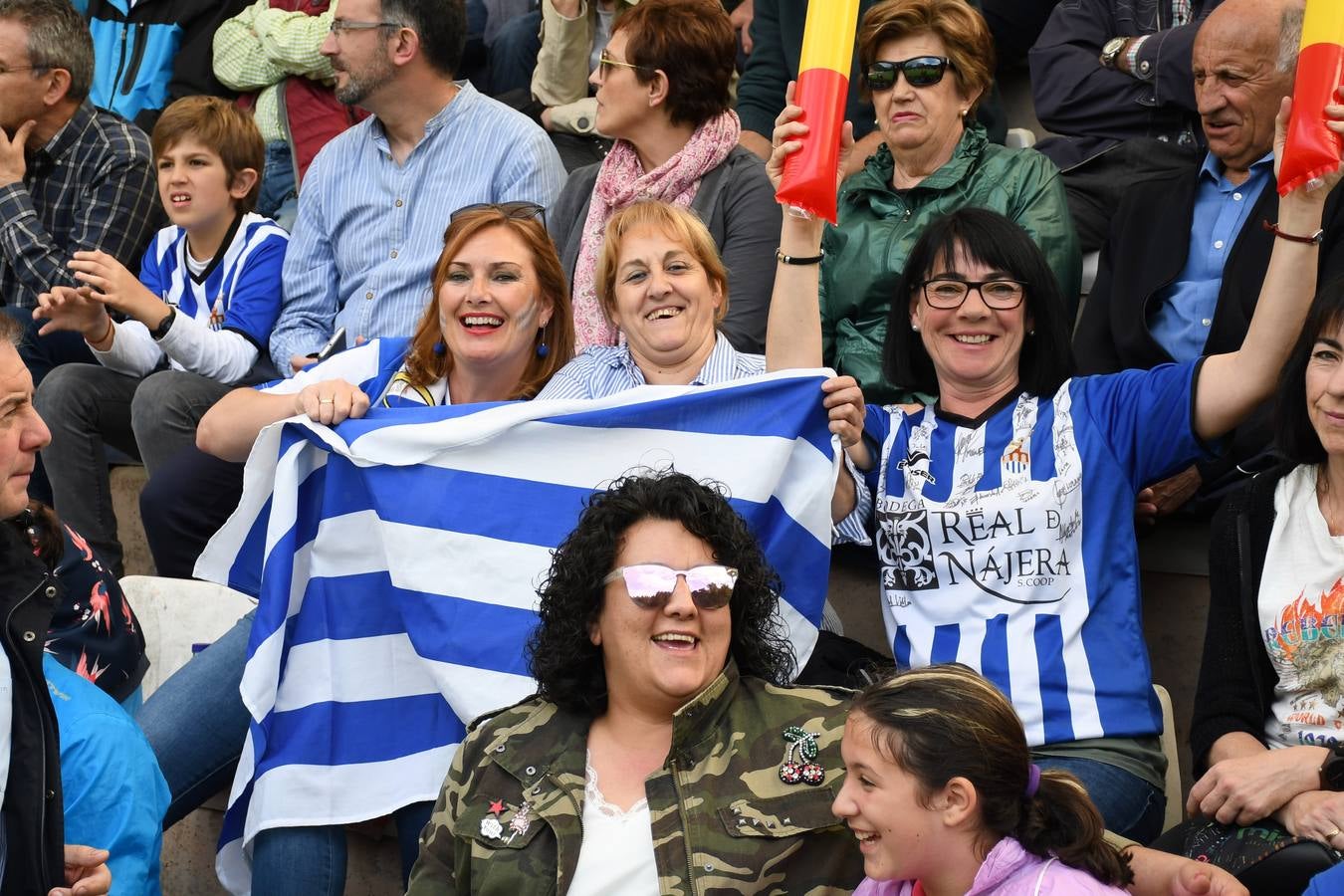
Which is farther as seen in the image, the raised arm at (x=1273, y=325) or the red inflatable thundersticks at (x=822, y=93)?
the red inflatable thundersticks at (x=822, y=93)

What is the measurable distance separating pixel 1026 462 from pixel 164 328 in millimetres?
3040

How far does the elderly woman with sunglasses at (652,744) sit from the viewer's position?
3006mm

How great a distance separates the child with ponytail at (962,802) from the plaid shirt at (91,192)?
4453 millimetres

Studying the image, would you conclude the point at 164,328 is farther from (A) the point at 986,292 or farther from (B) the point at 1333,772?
(B) the point at 1333,772

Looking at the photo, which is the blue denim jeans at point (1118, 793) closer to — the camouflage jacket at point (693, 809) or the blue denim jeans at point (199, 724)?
the camouflage jacket at point (693, 809)

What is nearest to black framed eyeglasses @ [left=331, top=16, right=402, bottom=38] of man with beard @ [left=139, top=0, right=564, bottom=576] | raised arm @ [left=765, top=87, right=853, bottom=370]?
man with beard @ [left=139, top=0, right=564, bottom=576]

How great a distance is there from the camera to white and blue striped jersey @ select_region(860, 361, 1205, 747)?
3471 mm

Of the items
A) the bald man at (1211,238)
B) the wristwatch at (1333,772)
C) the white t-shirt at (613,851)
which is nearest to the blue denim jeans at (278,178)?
the bald man at (1211,238)

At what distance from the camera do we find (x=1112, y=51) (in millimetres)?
5379

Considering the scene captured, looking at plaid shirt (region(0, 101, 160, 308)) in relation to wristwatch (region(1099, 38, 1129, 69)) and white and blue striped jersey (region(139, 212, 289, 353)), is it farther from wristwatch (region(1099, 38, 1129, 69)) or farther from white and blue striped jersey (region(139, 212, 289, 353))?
wristwatch (region(1099, 38, 1129, 69))

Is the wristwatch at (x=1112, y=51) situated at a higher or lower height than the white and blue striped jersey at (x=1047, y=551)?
higher

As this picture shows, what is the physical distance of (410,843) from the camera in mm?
3791

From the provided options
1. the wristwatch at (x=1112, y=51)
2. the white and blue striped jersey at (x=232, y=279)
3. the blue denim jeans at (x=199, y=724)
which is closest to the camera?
the blue denim jeans at (x=199, y=724)

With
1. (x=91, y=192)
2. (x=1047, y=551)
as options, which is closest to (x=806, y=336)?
(x=1047, y=551)
